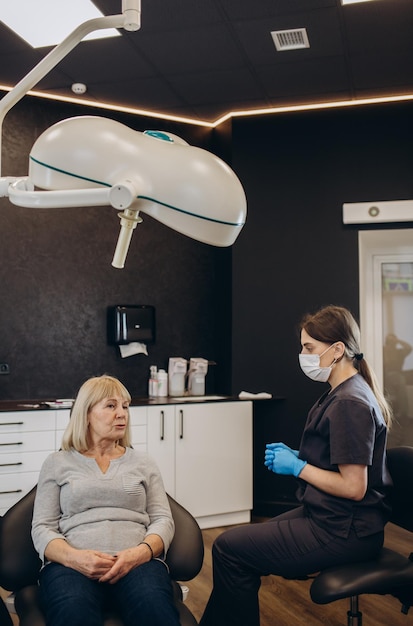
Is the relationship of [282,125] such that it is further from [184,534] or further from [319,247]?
[184,534]

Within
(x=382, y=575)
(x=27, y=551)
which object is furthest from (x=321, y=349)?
(x=27, y=551)

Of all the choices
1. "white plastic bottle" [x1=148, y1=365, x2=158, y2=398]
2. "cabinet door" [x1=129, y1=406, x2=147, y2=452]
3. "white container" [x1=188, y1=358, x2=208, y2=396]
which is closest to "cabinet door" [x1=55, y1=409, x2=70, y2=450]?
"cabinet door" [x1=129, y1=406, x2=147, y2=452]

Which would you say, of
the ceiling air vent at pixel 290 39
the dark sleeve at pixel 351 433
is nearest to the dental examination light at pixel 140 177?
the dark sleeve at pixel 351 433

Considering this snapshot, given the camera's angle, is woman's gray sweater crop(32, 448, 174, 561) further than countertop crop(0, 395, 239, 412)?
No

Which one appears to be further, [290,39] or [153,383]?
[153,383]

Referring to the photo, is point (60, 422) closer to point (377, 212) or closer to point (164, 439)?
point (164, 439)

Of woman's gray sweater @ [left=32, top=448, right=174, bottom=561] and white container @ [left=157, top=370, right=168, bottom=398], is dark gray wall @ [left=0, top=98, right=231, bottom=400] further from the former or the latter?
woman's gray sweater @ [left=32, top=448, right=174, bottom=561]

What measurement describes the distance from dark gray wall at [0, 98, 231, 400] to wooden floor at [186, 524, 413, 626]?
1659mm

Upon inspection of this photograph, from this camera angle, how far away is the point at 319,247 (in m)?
4.64

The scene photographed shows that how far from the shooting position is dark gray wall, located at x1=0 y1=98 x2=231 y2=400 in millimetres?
4340

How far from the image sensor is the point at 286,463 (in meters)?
2.33

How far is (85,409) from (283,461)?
0.74m

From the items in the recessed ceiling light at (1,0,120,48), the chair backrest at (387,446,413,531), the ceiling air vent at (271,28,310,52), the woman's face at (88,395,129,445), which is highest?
the recessed ceiling light at (1,0,120,48)

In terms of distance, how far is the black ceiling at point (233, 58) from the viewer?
10.9 feet
